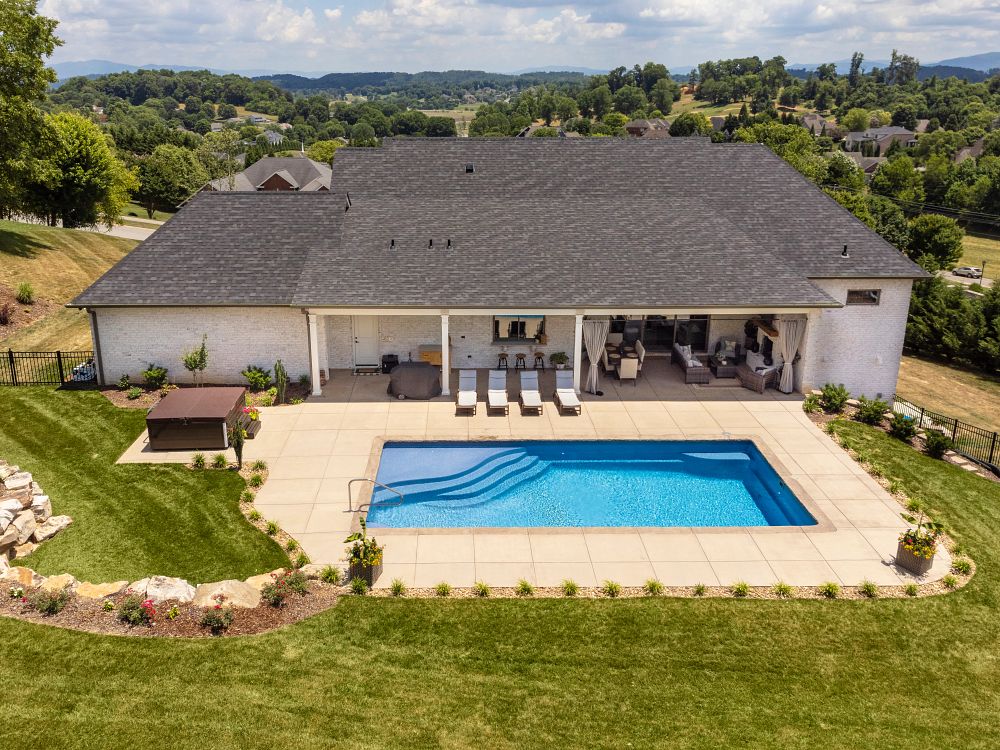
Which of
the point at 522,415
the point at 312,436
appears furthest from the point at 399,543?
the point at 522,415

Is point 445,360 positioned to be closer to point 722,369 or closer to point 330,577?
point 722,369

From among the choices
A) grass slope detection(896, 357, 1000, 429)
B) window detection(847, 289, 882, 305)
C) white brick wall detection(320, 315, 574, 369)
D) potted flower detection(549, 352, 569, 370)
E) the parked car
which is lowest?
the parked car

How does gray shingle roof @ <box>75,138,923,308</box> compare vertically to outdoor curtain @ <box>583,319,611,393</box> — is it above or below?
above

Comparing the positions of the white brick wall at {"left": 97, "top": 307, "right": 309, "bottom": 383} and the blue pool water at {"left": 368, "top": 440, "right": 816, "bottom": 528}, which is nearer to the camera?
the blue pool water at {"left": 368, "top": 440, "right": 816, "bottom": 528}

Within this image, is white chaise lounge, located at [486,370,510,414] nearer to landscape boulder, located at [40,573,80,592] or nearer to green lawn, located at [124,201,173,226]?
landscape boulder, located at [40,573,80,592]

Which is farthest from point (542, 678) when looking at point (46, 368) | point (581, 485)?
point (46, 368)

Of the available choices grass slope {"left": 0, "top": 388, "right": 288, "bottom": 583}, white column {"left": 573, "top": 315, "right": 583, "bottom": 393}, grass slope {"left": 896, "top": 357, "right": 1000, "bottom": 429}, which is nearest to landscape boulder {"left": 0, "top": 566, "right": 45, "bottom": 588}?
grass slope {"left": 0, "top": 388, "right": 288, "bottom": 583}

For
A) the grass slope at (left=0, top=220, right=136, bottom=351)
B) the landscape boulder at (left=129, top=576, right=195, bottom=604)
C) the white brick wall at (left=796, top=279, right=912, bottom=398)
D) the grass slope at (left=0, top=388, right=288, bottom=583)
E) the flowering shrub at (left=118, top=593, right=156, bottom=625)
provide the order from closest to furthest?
the flowering shrub at (left=118, top=593, right=156, bottom=625) → the landscape boulder at (left=129, top=576, right=195, bottom=604) → the grass slope at (left=0, top=388, right=288, bottom=583) → the white brick wall at (left=796, top=279, right=912, bottom=398) → the grass slope at (left=0, top=220, right=136, bottom=351)

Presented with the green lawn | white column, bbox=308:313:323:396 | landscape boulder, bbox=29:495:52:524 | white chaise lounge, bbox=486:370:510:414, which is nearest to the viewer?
landscape boulder, bbox=29:495:52:524
